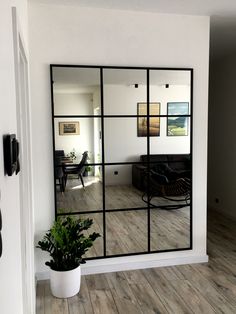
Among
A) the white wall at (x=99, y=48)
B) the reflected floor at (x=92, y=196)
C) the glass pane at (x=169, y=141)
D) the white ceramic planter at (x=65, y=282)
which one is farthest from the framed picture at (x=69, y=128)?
the white ceramic planter at (x=65, y=282)

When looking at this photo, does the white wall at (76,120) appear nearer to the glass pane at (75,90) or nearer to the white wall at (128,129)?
the glass pane at (75,90)

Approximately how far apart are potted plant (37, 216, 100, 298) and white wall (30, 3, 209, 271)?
331mm

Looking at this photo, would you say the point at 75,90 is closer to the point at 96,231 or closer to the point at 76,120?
the point at 76,120

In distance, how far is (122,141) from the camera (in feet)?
9.96

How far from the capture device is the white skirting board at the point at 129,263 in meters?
3.05

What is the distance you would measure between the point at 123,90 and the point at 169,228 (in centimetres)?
151

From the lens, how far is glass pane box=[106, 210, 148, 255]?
3.10 meters

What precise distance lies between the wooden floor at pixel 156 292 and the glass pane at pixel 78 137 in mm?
1179

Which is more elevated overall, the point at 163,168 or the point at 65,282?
the point at 163,168

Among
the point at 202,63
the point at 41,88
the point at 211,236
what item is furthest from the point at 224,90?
the point at 41,88

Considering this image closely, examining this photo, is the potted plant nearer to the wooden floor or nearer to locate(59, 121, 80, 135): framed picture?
the wooden floor

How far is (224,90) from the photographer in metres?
4.95

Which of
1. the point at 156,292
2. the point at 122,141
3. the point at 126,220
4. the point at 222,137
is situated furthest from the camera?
the point at 222,137

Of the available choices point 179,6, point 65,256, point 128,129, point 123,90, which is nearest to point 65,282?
point 65,256
